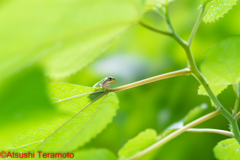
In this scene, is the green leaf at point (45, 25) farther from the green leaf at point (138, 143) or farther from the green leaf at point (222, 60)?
the green leaf at point (138, 143)

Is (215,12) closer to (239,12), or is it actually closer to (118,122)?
(118,122)

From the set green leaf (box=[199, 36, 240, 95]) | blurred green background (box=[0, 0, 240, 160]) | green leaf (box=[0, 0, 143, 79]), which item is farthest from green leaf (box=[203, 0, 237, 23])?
blurred green background (box=[0, 0, 240, 160])

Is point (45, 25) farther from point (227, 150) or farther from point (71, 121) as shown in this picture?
point (227, 150)

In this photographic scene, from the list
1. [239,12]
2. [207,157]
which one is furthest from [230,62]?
[239,12]

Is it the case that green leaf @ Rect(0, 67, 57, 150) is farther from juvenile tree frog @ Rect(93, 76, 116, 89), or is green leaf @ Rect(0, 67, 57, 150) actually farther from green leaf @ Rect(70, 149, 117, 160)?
juvenile tree frog @ Rect(93, 76, 116, 89)

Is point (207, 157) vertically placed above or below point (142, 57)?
below

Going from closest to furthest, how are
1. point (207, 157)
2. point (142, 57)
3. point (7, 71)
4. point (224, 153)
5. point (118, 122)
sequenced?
point (7, 71) < point (224, 153) < point (207, 157) < point (118, 122) < point (142, 57)

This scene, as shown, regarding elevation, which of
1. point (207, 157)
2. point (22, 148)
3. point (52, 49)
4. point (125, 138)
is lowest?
point (207, 157)
